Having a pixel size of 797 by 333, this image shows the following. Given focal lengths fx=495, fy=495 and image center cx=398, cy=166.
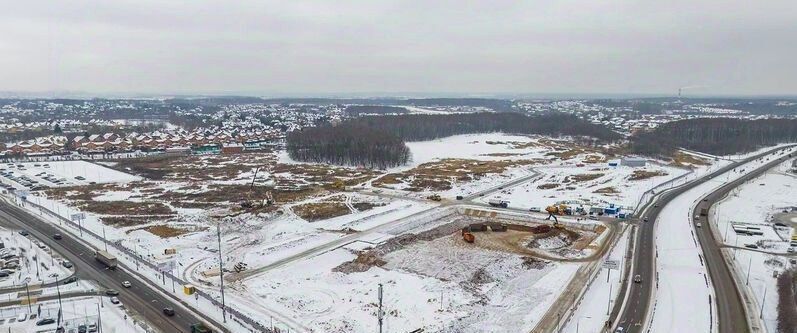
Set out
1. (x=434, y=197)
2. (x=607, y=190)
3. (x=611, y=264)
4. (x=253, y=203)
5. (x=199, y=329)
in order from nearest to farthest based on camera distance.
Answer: (x=199, y=329) < (x=611, y=264) < (x=253, y=203) < (x=434, y=197) < (x=607, y=190)

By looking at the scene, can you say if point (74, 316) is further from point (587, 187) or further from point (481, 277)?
point (587, 187)

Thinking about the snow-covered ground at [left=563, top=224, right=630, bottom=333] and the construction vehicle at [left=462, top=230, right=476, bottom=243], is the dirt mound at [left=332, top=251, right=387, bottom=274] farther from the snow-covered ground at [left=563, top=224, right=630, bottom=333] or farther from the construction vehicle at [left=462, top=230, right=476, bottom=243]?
the snow-covered ground at [left=563, top=224, right=630, bottom=333]

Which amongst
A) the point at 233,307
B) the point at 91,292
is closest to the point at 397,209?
the point at 233,307

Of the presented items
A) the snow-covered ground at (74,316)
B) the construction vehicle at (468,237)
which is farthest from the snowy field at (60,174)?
the construction vehicle at (468,237)

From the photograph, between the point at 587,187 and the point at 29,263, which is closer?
the point at 29,263

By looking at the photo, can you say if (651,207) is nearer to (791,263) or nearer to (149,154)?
(791,263)

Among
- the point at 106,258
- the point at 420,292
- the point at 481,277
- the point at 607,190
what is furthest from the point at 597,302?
the point at 607,190
